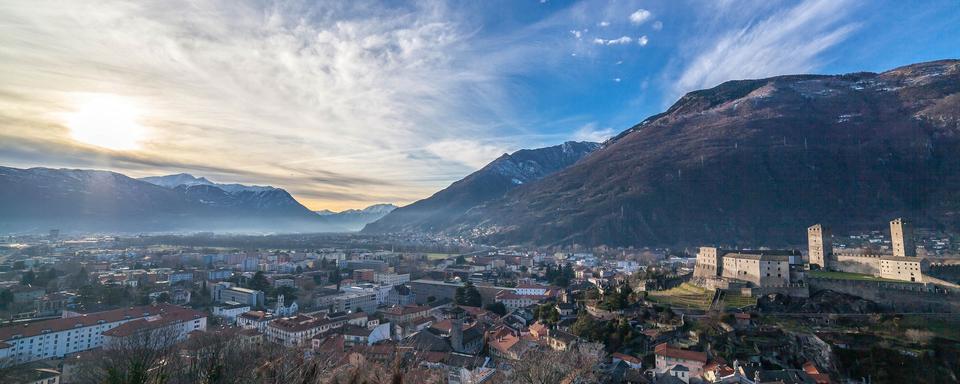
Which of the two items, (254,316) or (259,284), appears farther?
(259,284)

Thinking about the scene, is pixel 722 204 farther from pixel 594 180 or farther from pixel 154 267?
pixel 154 267

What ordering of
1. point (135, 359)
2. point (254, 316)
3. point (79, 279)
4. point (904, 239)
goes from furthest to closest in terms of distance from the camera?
point (79, 279) < point (254, 316) < point (904, 239) < point (135, 359)

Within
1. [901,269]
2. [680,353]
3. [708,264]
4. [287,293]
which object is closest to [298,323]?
[287,293]

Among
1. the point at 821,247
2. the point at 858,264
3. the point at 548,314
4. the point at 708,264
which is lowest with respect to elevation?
the point at 548,314

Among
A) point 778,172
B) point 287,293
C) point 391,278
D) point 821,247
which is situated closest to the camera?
point 821,247

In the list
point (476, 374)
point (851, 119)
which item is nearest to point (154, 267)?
point (476, 374)

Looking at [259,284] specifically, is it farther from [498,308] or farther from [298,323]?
[498,308]
